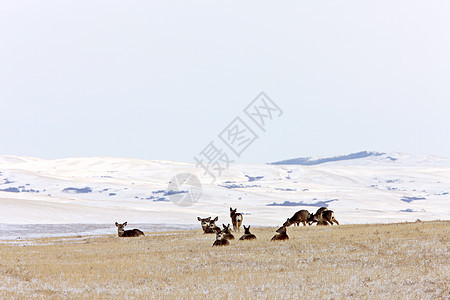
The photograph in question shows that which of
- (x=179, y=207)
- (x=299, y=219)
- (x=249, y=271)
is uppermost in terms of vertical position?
(x=299, y=219)

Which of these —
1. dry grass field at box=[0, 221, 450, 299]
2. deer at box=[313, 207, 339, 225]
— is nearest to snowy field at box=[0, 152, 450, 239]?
deer at box=[313, 207, 339, 225]

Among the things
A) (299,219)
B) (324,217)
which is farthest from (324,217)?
(299,219)

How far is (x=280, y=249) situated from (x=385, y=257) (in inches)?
164

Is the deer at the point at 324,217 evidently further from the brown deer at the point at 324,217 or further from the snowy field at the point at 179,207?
the snowy field at the point at 179,207

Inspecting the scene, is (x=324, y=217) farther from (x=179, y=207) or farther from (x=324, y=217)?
(x=179, y=207)

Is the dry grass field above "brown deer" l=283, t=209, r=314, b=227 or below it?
below

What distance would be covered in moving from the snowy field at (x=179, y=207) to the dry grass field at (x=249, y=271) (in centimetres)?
2541

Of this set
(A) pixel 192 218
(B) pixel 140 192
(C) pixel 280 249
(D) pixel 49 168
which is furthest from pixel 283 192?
(C) pixel 280 249

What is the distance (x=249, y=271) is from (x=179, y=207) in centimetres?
9060

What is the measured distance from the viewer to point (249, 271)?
15.6m

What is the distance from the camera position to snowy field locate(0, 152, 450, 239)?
226 ft

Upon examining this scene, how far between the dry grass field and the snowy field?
2541 cm

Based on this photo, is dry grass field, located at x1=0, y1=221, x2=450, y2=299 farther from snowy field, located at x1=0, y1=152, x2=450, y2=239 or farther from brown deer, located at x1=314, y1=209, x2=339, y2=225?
snowy field, located at x1=0, y1=152, x2=450, y2=239

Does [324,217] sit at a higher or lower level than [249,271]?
higher
